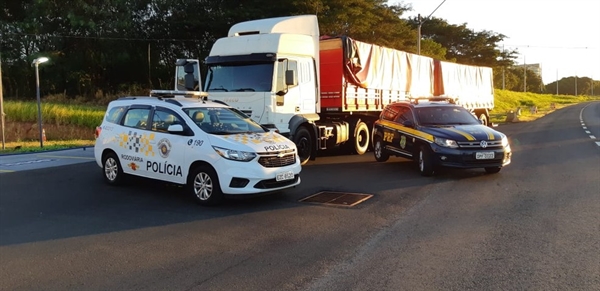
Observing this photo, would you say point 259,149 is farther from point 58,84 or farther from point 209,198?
point 58,84

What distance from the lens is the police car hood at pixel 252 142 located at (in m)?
8.16

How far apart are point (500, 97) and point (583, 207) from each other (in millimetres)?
65729

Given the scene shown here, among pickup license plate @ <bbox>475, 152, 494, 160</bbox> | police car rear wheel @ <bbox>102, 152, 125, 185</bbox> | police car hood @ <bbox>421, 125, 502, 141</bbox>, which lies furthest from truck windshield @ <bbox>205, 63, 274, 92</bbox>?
pickup license plate @ <bbox>475, 152, 494, 160</bbox>

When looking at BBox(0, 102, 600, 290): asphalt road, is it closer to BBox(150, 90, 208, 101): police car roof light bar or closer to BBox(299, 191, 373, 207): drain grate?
BBox(299, 191, 373, 207): drain grate

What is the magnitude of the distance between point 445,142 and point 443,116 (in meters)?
1.70

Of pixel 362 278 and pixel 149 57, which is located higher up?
pixel 149 57

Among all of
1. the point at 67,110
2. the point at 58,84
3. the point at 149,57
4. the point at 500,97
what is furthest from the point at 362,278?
the point at 500,97

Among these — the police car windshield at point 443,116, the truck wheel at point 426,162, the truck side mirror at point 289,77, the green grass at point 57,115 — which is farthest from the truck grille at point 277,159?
the green grass at point 57,115

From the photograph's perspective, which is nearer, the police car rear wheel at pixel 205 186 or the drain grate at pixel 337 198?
the police car rear wheel at pixel 205 186

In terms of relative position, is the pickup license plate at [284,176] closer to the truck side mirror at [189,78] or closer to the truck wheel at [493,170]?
the truck wheel at [493,170]

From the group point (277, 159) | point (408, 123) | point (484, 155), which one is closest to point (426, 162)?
point (484, 155)

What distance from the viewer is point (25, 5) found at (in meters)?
37.5

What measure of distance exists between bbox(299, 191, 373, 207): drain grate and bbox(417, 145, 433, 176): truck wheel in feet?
8.22

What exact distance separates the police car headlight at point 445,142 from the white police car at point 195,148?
3.57 meters
